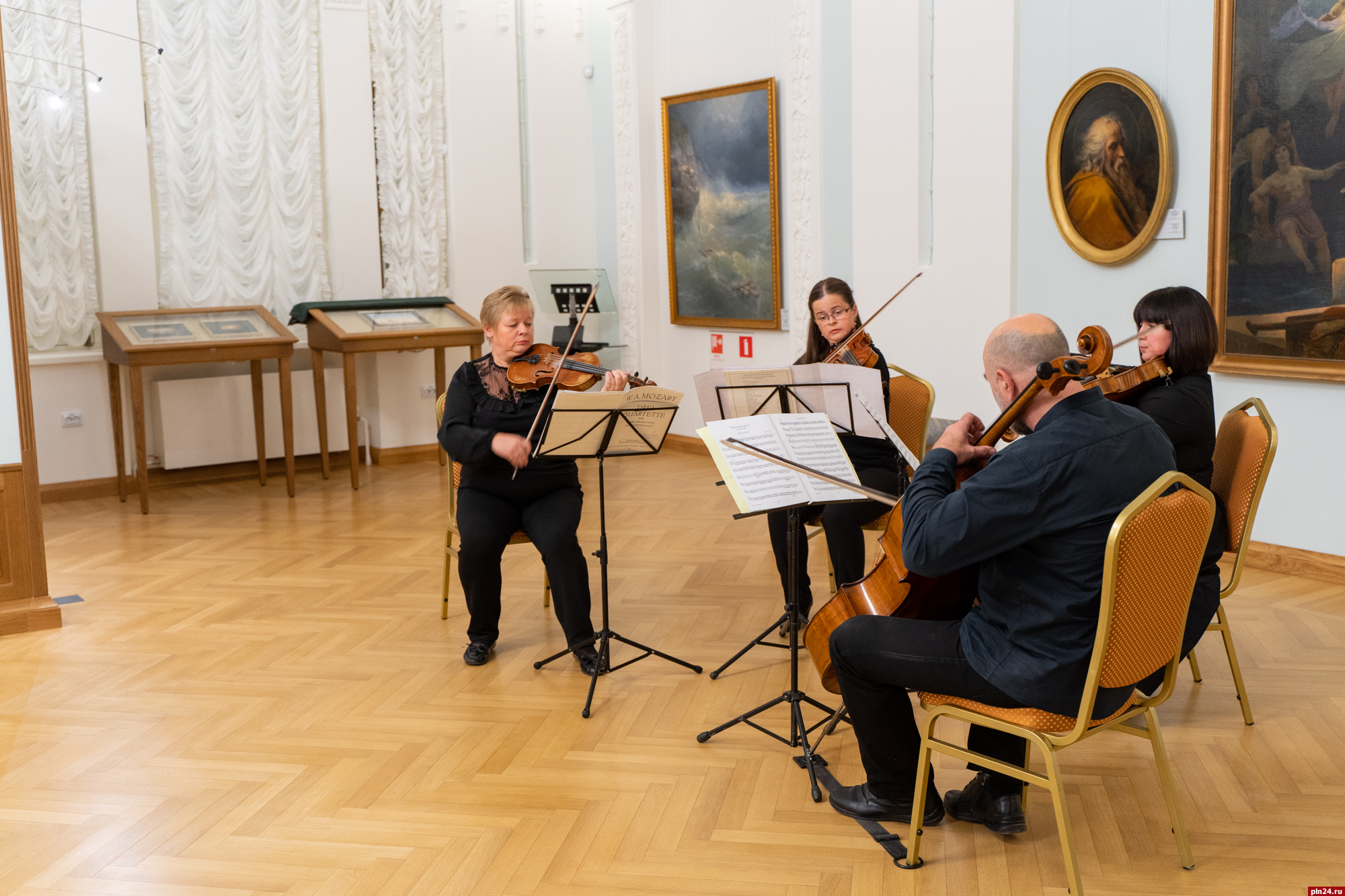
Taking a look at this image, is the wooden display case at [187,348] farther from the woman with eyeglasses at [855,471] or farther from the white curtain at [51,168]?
the woman with eyeglasses at [855,471]

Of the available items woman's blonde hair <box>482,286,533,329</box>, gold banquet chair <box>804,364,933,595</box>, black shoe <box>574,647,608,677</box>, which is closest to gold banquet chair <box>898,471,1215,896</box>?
black shoe <box>574,647,608,677</box>

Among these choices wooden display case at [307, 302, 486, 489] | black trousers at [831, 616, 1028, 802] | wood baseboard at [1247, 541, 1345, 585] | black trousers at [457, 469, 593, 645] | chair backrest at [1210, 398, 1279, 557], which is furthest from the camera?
wooden display case at [307, 302, 486, 489]

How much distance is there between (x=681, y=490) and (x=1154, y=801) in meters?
4.18

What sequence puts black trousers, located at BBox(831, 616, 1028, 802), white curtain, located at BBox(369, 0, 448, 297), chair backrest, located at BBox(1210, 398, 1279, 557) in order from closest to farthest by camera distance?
black trousers, located at BBox(831, 616, 1028, 802) < chair backrest, located at BBox(1210, 398, 1279, 557) < white curtain, located at BBox(369, 0, 448, 297)

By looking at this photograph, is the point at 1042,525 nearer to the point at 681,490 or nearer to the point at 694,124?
the point at 681,490

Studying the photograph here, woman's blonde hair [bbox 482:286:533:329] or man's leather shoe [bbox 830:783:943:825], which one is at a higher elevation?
woman's blonde hair [bbox 482:286:533:329]

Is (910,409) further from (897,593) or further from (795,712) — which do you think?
(897,593)

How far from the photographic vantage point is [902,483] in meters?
3.81

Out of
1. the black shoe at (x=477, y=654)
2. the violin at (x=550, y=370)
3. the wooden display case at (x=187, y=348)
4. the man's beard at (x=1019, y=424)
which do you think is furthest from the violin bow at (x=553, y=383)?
the wooden display case at (x=187, y=348)

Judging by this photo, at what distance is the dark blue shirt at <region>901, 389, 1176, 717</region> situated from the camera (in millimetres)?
2076

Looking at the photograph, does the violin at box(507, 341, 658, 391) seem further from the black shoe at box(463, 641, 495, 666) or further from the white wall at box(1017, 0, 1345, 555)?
the white wall at box(1017, 0, 1345, 555)

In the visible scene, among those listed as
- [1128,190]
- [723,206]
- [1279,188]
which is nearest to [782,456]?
[1279,188]

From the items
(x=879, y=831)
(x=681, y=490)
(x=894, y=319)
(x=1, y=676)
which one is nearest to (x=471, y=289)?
(x=681, y=490)

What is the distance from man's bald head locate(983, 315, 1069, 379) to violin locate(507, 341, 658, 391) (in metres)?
1.82
